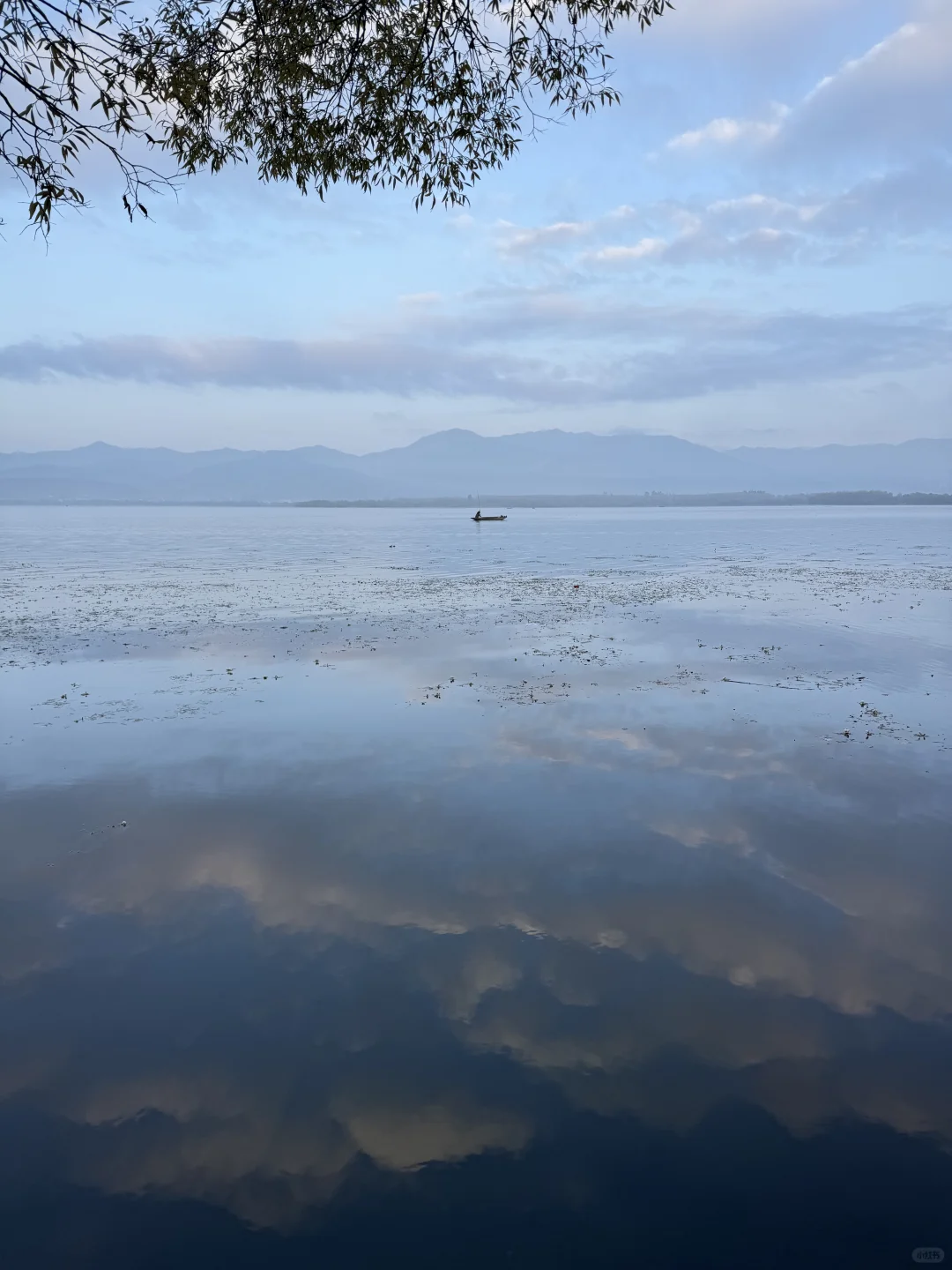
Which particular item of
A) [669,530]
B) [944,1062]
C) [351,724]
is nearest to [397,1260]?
[944,1062]

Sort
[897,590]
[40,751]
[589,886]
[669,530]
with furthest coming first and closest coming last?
[669,530], [897,590], [40,751], [589,886]

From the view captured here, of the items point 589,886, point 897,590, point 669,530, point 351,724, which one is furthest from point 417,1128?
point 669,530

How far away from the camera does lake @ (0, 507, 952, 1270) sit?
5.63m

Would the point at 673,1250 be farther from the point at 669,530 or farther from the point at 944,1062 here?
the point at 669,530

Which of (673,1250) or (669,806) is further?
(669,806)

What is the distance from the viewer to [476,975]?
26.6ft

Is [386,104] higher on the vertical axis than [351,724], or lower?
higher

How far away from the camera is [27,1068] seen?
6871mm

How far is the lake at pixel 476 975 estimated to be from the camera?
5629 mm

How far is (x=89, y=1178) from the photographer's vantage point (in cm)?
587

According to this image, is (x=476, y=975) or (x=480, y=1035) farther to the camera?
(x=476, y=975)

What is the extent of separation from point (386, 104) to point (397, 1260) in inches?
511

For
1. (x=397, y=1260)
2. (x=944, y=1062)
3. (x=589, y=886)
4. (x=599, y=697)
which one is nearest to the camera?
(x=397, y=1260)

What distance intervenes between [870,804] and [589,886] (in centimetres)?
511
